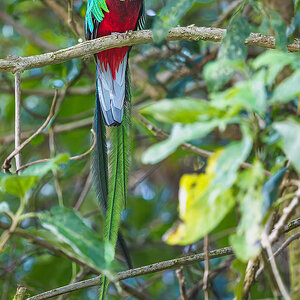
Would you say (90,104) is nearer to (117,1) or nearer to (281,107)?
(117,1)

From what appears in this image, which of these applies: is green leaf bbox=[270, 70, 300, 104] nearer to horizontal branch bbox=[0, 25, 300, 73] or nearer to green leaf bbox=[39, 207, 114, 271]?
green leaf bbox=[39, 207, 114, 271]

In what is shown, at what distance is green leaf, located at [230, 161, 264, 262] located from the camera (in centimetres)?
77

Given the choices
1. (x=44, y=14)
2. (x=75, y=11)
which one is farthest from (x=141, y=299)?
(x=44, y=14)

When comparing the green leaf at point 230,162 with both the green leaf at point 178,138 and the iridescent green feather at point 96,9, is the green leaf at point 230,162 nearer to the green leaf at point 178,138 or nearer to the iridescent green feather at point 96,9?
the green leaf at point 178,138

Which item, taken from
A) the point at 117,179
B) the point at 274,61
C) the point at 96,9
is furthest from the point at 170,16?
the point at 96,9

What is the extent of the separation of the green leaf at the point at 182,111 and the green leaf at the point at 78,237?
264 millimetres

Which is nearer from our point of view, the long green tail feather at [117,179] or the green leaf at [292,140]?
the green leaf at [292,140]

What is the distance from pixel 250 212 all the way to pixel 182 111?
0.20 m

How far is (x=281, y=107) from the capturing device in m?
2.08

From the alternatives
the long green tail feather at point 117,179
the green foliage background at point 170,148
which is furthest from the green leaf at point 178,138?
the long green tail feather at point 117,179

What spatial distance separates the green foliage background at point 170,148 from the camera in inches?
30.0

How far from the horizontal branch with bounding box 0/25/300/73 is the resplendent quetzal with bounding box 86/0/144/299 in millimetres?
372

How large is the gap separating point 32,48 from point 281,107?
1.80 meters

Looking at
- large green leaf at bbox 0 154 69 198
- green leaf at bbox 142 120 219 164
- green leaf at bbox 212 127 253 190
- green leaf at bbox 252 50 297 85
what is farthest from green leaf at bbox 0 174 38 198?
green leaf at bbox 252 50 297 85
